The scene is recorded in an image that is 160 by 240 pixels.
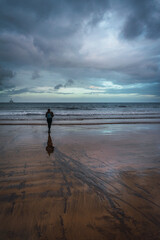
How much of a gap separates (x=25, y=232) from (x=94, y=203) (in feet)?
4.78

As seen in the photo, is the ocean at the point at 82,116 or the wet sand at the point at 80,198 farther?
the ocean at the point at 82,116

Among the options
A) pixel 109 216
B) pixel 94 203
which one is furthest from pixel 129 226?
pixel 94 203

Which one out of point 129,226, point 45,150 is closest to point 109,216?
point 129,226

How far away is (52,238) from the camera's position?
2420mm

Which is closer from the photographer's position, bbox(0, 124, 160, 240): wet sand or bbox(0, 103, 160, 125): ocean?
bbox(0, 124, 160, 240): wet sand

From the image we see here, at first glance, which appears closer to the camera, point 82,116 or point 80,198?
point 80,198

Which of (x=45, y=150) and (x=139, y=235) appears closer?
(x=139, y=235)

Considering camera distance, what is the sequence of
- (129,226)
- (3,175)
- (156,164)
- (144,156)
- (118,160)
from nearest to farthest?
1. (129,226)
2. (3,175)
3. (156,164)
4. (118,160)
5. (144,156)

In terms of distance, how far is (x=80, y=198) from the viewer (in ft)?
11.3

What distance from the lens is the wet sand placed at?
258 centimetres

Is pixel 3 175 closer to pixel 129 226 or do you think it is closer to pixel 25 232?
pixel 25 232

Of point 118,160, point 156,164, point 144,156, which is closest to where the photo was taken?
point 156,164

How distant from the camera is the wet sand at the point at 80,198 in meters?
2.58

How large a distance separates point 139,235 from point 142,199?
1005mm
